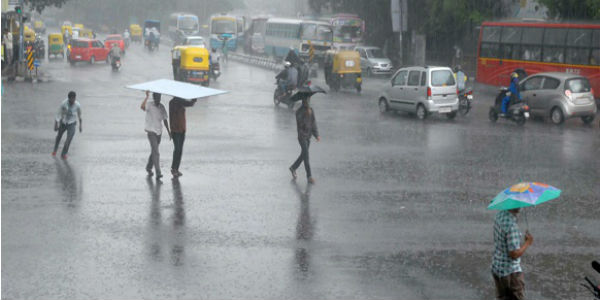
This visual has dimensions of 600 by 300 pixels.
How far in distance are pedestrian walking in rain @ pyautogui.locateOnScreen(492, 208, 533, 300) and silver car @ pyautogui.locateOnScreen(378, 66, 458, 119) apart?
18.3 metres

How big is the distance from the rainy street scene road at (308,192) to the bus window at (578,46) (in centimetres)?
12

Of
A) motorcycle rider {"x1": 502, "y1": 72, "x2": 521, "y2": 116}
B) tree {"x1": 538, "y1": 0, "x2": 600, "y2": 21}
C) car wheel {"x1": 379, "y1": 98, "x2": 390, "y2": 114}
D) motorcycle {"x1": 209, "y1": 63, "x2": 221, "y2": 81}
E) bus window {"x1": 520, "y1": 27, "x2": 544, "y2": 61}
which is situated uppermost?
tree {"x1": 538, "y1": 0, "x2": 600, "y2": 21}

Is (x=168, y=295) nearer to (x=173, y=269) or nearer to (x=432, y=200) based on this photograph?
(x=173, y=269)

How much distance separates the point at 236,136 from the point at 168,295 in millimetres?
12821

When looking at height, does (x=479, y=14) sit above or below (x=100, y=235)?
above

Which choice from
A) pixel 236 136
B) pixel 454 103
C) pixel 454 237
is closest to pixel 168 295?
pixel 454 237

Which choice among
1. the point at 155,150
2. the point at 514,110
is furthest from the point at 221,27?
the point at 155,150

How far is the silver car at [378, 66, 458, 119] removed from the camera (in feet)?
83.8

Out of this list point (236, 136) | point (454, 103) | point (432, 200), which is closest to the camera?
point (432, 200)

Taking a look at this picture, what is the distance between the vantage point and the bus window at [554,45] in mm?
31984

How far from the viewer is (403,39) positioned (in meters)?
54.8

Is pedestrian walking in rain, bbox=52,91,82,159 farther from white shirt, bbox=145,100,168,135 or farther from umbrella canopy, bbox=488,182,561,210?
umbrella canopy, bbox=488,182,561,210

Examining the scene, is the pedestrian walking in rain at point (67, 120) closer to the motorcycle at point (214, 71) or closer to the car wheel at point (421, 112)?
the car wheel at point (421, 112)

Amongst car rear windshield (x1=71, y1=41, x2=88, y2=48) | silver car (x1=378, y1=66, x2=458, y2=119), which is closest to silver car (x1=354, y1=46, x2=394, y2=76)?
car rear windshield (x1=71, y1=41, x2=88, y2=48)
